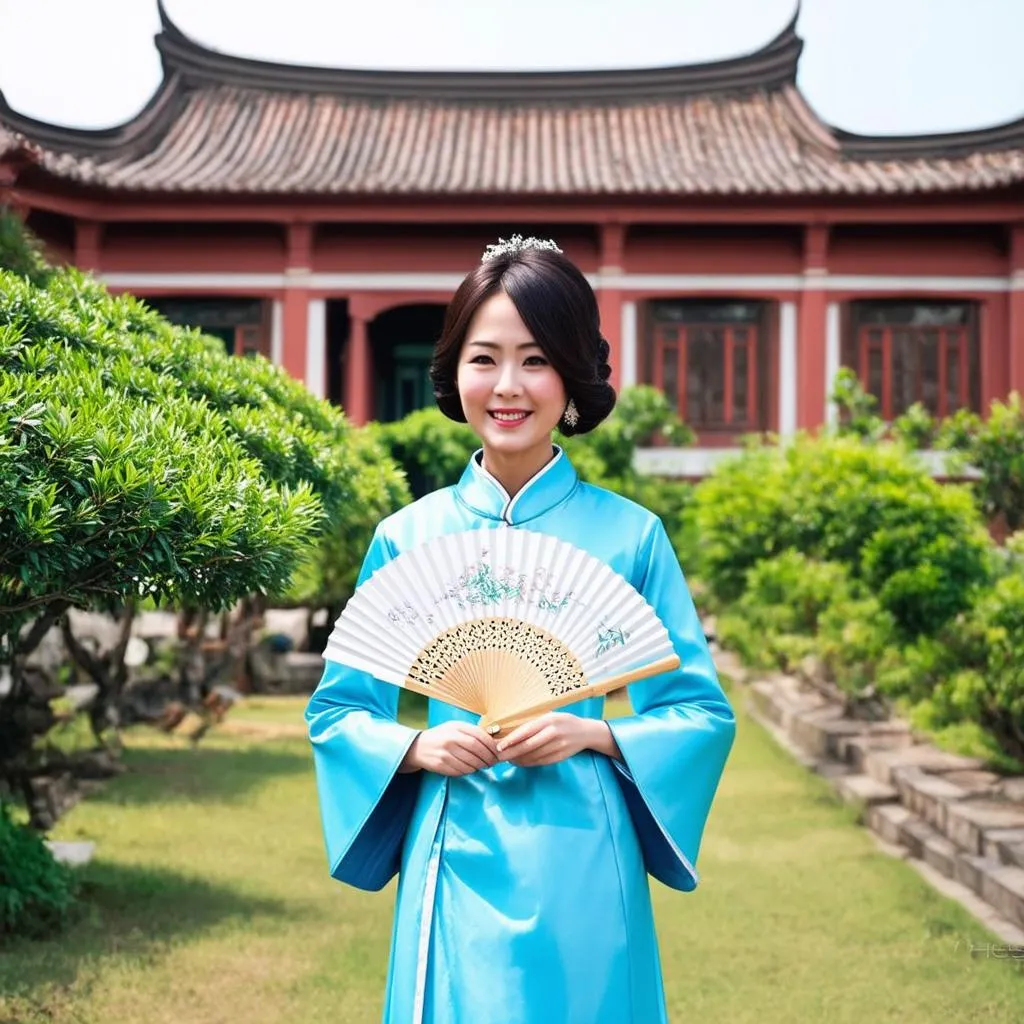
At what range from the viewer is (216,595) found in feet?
9.83

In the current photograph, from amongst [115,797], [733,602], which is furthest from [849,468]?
[115,797]

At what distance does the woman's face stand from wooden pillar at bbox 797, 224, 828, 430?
12.1 metres

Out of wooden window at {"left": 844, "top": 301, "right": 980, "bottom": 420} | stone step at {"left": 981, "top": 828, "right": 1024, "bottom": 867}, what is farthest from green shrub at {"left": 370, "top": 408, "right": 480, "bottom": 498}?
stone step at {"left": 981, "top": 828, "right": 1024, "bottom": 867}

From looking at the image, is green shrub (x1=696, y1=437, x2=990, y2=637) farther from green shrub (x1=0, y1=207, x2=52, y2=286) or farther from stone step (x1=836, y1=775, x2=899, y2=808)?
green shrub (x1=0, y1=207, x2=52, y2=286)

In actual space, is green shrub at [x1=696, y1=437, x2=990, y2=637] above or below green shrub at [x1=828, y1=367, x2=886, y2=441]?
below

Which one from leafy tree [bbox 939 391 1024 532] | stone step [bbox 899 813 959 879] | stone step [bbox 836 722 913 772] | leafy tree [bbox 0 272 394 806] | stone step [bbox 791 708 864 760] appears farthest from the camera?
stone step [bbox 791 708 864 760]

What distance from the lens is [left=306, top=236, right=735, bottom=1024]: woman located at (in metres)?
1.99

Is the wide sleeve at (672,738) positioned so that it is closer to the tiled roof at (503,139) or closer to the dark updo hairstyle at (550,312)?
the dark updo hairstyle at (550,312)

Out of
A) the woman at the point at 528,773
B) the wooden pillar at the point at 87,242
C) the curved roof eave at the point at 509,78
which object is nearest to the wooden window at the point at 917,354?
the curved roof eave at the point at 509,78

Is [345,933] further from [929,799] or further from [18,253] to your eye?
[929,799]

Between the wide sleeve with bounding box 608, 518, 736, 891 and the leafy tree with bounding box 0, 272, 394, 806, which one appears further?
the leafy tree with bounding box 0, 272, 394, 806

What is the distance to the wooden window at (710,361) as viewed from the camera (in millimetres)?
14234

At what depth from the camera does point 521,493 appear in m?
2.28

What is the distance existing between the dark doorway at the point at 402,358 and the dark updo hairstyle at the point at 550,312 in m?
13.7
